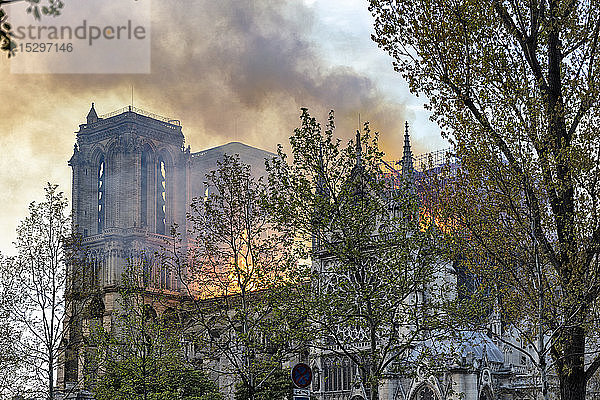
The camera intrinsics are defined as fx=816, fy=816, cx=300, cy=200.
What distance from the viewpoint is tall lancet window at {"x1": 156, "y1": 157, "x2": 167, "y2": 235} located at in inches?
3794

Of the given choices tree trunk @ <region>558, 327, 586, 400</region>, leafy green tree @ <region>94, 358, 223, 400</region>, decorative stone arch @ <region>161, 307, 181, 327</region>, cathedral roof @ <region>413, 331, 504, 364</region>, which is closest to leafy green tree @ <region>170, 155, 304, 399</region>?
decorative stone arch @ <region>161, 307, 181, 327</region>

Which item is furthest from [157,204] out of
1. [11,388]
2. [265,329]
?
[265,329]

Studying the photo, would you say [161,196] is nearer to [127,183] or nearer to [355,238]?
[127,183]

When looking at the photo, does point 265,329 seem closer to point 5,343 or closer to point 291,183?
point 291,183

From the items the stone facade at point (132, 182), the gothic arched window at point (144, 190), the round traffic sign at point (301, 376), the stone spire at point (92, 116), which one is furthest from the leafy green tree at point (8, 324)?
the stone spire at point (92, 116)

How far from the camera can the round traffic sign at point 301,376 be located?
1942 centimetres

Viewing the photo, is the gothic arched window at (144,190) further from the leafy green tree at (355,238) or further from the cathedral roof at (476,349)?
the leafy green tree at (355,238)

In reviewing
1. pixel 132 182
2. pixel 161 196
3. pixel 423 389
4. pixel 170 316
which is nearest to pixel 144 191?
pixel 132 182

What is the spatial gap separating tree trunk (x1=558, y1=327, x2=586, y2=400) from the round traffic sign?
6.00 meters

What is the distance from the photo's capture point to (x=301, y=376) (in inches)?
773

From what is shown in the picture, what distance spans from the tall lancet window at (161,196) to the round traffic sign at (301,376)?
77.5 m

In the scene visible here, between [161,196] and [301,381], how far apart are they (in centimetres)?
8042

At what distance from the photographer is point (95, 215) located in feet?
313

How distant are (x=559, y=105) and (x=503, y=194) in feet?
8.50
